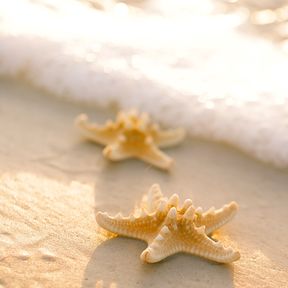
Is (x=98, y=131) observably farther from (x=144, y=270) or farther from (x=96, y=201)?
(x=144, y=270)

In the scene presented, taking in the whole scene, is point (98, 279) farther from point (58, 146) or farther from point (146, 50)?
point (146, 50)

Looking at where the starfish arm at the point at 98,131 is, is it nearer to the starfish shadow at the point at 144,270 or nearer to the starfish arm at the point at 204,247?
the starfish shadow at the point at 144,270

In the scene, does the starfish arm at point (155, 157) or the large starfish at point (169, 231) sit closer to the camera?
the large starfish at point (169, 231)

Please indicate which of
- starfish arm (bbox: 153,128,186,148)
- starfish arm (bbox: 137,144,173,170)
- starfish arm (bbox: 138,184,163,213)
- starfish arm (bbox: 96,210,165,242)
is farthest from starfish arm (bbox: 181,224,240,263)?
starfish arm (bbox: 153,128,186,148)

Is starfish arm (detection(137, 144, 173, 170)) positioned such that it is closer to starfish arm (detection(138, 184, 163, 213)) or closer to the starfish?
the starfish

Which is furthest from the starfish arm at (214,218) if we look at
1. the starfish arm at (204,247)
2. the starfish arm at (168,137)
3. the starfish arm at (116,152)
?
the starfish arm at (168,137)

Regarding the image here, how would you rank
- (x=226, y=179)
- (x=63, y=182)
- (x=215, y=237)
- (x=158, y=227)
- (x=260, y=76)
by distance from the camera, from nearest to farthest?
(x=158, y=227) < (x=215, y=237) < (x=63, y=182) < (x=226, y=179) < (x=260, y=76)

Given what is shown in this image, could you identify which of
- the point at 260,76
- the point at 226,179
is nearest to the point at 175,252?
the point at 226,179
